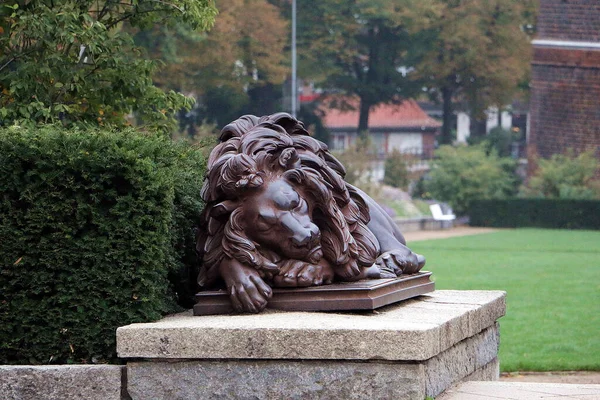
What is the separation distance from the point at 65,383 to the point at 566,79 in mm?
45385

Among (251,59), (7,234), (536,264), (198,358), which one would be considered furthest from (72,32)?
(251,59)

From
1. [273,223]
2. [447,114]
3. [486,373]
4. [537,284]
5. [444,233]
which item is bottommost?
[444,233]

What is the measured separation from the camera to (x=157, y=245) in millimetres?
5617

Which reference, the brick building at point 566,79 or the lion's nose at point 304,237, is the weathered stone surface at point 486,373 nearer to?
the lion's nose at point 304,237

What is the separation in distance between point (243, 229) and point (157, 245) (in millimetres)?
423

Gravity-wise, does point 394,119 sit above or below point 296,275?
above

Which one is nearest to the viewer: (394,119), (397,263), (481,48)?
(397,263)

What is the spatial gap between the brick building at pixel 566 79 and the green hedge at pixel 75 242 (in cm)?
4208

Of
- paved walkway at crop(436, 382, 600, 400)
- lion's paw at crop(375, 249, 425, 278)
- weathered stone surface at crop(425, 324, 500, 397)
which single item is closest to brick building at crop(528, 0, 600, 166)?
weathered stone surface at crop(425, 324, 500, 397)

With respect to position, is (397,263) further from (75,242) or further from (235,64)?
(235,64)

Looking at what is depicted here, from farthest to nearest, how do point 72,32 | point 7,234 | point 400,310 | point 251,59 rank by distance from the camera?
point 251,59
point 72,32
point 400,310
point 7,234

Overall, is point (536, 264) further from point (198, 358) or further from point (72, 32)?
point (198, 358)

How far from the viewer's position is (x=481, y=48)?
62.7m

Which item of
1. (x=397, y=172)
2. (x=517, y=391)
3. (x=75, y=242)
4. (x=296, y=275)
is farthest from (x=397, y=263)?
(x=397, y=172)
